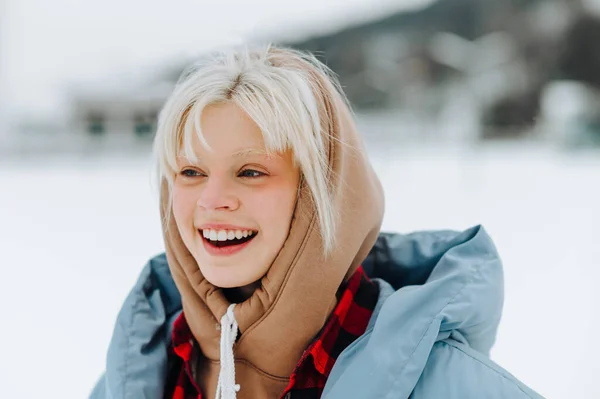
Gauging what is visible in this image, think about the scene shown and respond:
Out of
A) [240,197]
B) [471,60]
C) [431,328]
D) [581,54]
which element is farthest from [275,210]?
[581,54]

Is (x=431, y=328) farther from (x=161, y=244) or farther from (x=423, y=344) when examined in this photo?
(x=161, y=244)

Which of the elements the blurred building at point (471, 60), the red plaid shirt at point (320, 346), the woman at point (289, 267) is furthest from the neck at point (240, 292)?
the blurred building at point (471, 60)

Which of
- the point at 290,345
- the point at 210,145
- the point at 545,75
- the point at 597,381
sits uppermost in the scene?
the point at 545,75

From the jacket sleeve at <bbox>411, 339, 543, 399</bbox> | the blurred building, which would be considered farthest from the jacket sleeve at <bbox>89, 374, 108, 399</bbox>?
the blurred building

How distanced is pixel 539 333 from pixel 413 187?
4.68m

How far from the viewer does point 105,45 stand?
1475 cm

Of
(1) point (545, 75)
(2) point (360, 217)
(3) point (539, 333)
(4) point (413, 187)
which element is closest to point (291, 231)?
(2) point (360, 217)

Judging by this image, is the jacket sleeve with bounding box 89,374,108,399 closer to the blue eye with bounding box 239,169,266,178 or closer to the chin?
the chin

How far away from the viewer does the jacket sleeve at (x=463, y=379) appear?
684 millimetres

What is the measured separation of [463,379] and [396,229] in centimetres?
375

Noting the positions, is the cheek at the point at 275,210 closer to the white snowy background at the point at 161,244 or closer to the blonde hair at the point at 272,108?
the blonde hair at the point at 272,108

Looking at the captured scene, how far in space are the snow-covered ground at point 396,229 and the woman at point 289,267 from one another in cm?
26

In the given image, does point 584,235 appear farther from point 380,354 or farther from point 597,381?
point 380,354

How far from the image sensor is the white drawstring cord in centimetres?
79
